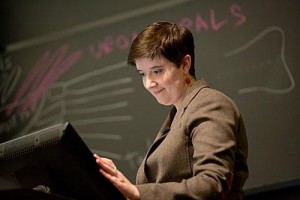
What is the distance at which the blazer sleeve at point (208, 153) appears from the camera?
1162 mm

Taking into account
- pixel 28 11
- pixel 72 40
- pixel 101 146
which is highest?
pixel 28 11

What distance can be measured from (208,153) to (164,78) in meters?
0.34

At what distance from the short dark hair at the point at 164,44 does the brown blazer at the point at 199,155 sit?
110 millimetres

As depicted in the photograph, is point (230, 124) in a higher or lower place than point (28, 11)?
lower

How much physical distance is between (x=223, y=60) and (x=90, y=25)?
71 centimetres

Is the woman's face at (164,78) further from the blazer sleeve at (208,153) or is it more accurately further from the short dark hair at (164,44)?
the blazer sleeve at (208,153)

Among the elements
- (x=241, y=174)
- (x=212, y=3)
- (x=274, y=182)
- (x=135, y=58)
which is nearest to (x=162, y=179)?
(x=241, y=174)

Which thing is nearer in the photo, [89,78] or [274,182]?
[274,182]

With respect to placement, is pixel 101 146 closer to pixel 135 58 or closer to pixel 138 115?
pixel 138 115

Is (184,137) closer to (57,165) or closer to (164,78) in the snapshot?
(164,78)

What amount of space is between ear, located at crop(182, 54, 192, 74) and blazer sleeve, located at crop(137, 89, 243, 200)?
184 mm

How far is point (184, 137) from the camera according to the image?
1302 millimetres

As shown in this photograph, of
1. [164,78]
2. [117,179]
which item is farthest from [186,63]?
[117,179]

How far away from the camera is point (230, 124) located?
1264mm
